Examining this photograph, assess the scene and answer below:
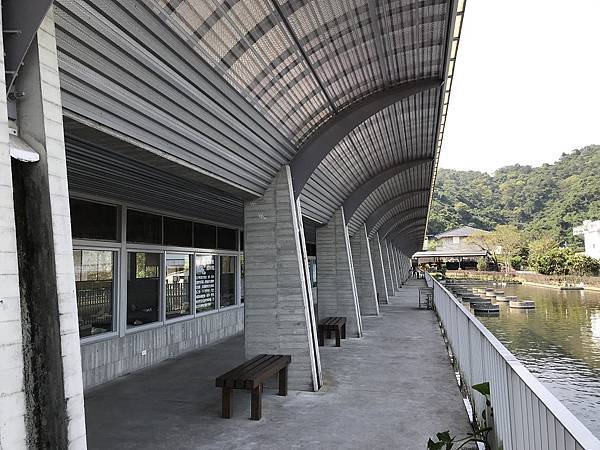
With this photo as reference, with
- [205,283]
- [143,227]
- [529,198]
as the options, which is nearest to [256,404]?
[143,227]

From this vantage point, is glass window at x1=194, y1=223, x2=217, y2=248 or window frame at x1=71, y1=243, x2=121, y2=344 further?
glass window at x1=194, y1=223, x2=217, y2=248

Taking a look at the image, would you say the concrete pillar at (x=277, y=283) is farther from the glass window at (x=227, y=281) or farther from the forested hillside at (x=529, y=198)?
the forested hillside at (x=529, y=198)

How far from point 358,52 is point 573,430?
515cm

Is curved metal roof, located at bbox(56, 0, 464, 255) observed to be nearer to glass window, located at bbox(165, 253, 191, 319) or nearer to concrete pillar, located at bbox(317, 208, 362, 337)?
glass window, located at bbox(165, 253, 191, 319)

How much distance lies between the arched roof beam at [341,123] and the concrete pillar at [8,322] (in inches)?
217

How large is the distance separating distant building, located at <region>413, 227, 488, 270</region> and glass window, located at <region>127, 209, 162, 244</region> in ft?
260

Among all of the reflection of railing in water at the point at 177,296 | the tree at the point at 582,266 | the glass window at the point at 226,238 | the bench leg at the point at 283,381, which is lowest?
the tree at the point at 582,266

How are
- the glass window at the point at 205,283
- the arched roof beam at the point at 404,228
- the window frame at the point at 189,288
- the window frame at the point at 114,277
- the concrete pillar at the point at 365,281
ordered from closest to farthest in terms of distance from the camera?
the window frame at the point at 114,277 → the window frame at the point at 189,288 → the glass window at the point at 205,283 → the concrete pillar at the point at 365,281 → the arched roof beam at the point at 404,228

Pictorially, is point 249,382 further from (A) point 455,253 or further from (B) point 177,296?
(A) point 455,253

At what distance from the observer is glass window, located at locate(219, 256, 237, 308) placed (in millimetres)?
12445

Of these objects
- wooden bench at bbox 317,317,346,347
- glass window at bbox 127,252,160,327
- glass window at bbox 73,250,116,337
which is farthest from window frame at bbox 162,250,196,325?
wooden bench at bbox 317,317,346,347

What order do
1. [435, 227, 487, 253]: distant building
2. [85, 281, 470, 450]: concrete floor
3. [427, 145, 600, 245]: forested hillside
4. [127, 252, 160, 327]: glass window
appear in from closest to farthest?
[85, 281, 470, 450]: concrete floor < [127, 252, 160, 327]: glass window < [435, 227, 487, 253]: distant building < [427, 145, 600, 245]: forested hillside

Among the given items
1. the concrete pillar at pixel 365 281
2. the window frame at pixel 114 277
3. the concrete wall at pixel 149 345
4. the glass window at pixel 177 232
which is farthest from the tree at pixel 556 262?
the window frame at pixel 114 277

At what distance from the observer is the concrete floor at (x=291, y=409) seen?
16.9ft
